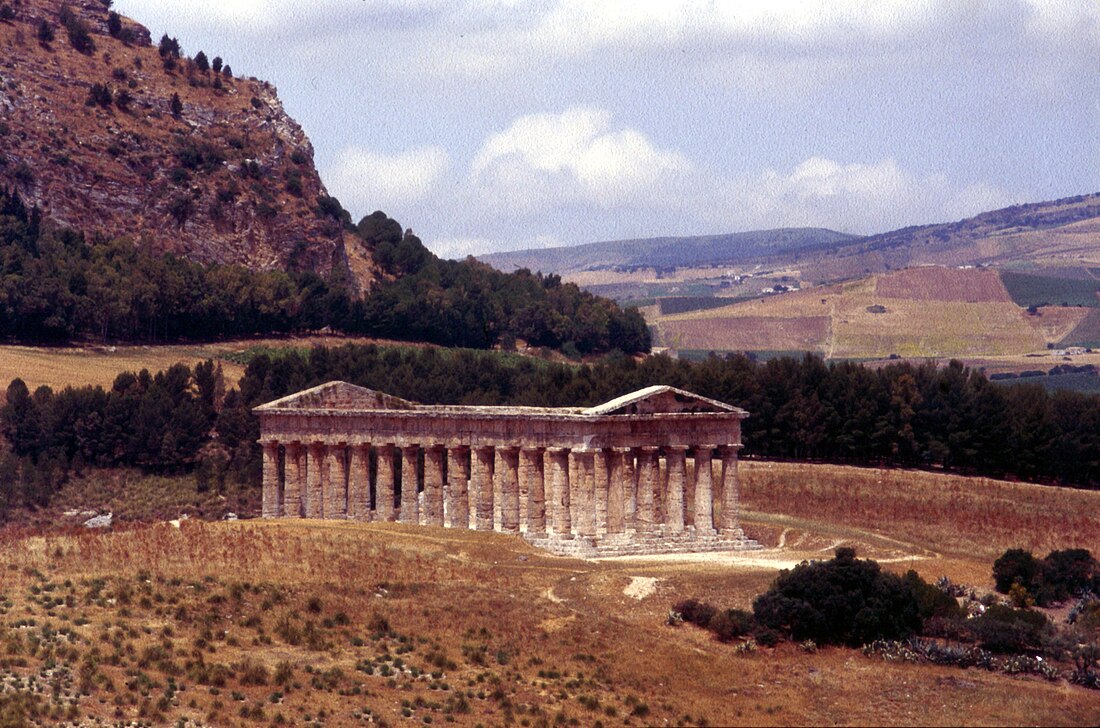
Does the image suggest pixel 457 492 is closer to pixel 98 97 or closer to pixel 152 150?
pixel 152 150

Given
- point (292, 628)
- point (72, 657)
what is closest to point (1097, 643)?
point (292, 628)

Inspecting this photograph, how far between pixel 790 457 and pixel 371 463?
2214 centimetres

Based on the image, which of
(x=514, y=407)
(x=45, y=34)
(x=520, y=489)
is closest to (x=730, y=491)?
(x=520, y=489)

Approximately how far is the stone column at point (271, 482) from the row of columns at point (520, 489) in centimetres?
5

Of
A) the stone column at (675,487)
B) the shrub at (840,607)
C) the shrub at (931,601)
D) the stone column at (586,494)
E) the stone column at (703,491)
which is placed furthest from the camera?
the stone column at (703,491)

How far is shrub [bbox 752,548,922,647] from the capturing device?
58.7 meters

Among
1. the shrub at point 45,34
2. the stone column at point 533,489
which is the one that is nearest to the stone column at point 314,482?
the stone column at point 533,489

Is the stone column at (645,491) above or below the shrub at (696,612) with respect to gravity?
above

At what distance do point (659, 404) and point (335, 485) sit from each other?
17464mm

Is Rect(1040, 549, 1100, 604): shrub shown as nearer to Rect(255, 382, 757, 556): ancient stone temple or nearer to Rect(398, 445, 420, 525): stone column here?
Rect(255, 382, 757, 556): ancient stone temple

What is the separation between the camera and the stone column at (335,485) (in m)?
87.9

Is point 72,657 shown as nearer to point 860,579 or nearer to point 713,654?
point 713,654

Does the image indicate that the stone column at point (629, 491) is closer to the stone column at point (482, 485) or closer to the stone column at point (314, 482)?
the stone column at point (482, 485)

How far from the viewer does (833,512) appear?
9462cm
